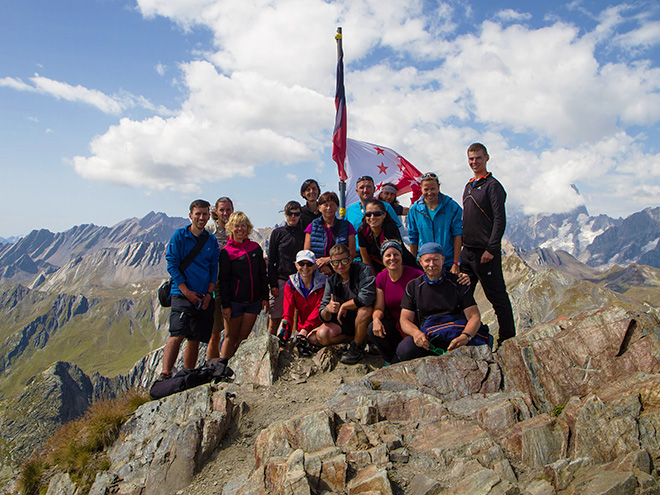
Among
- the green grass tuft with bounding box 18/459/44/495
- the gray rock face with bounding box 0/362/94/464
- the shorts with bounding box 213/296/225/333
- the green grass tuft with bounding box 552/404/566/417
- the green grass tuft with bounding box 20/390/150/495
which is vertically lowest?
the gray rock face with bounding box 0/362/94/464

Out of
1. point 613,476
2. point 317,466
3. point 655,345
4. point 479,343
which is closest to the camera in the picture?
point 613,476

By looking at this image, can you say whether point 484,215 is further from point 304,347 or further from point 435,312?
point 304,347

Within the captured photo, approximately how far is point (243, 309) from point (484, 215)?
7361mm

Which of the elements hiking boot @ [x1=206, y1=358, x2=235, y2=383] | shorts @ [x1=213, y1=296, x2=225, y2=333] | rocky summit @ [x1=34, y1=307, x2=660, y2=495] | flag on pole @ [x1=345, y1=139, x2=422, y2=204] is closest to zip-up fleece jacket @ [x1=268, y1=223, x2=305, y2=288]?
shorts @ [x1=213, y1=296, x2=225, y2=333]

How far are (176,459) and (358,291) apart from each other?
556 cm

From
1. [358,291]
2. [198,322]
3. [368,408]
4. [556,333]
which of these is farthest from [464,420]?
[198,322]

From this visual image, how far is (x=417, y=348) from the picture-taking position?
358 inches

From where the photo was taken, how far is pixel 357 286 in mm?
10547

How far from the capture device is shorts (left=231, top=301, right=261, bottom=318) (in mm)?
11711

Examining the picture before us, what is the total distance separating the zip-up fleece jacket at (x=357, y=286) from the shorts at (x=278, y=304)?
2.10m

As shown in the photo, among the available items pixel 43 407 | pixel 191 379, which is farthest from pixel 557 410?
pixel 43 407

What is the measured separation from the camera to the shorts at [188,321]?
1023 cm

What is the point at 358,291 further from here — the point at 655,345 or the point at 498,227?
the point at 655,345

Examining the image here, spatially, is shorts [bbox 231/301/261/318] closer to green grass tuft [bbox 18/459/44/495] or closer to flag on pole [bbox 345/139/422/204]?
green grass tuft [bbox 18/459/44/495]
